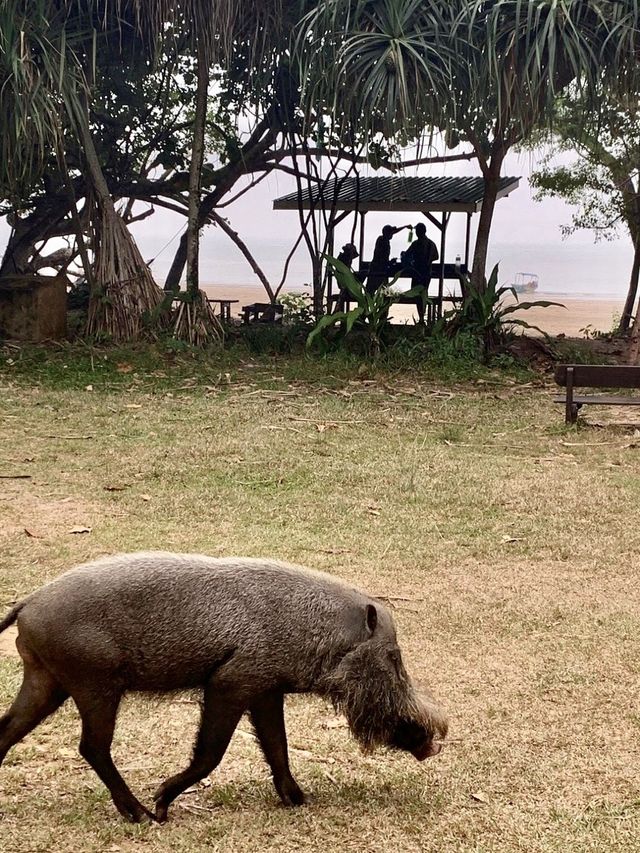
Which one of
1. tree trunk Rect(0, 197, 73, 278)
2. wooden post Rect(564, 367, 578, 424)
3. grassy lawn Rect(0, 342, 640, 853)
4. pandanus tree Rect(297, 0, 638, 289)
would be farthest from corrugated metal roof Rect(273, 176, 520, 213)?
wooden post Rect(564, 367, 578, 424)

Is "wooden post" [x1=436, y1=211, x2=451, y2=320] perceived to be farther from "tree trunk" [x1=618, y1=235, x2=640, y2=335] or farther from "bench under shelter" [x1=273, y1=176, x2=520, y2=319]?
"tree trunk" [x1=618, y1=235, x2=640, y2=335]

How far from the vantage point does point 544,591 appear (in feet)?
16.6

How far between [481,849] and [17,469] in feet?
16.8

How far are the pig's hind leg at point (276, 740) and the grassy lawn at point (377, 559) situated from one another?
68 mm

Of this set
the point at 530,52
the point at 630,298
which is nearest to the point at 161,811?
the point at 530,52

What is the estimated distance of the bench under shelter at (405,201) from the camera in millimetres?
15258

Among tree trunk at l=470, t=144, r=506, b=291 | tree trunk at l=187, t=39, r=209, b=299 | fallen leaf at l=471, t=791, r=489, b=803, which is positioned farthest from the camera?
tree trunk at l=470, t=144, r=506, b=291

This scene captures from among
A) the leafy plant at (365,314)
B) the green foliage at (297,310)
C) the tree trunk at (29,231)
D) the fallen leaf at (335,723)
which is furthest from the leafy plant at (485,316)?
the fallen leaf at (335,723)

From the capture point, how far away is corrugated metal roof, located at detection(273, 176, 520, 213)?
1539 cm

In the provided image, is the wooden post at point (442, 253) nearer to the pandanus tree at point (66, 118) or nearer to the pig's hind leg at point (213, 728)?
the pandanus tree at point (66, 118)

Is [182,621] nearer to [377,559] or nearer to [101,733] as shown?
[101,733]

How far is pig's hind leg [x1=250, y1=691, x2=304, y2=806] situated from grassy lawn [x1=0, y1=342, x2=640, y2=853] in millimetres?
68

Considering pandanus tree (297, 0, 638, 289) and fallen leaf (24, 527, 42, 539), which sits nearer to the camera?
fallen leaf (24, 527, 42, 539)

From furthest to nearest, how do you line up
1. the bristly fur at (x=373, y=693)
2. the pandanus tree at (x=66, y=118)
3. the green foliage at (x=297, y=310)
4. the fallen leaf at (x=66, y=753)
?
1. the green foliage at (x=297, y=310)
2. the pandanus tree at (x=66, y=118)
3. the fallen leaf at (x=66, y=753)
4. the bristly fur at (x=373, y=693)
